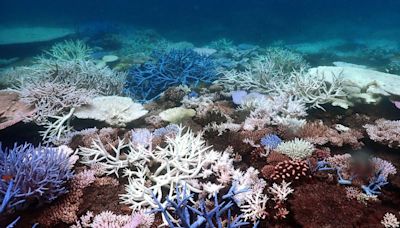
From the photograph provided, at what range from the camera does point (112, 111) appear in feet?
17.2

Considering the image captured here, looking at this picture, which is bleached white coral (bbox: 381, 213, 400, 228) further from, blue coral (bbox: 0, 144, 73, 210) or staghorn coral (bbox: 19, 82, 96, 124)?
staghorn coral (bbox: 19, 82, 96, 124)

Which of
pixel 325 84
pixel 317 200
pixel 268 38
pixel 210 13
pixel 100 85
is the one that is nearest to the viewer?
pixel 317 200

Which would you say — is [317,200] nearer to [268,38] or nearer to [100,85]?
[100,85]

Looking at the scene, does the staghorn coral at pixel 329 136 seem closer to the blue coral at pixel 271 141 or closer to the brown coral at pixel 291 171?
the blue coral at pixel 271 141

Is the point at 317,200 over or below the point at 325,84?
below

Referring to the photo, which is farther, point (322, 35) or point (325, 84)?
point (322, 35)

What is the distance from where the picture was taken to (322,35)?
29.3 meters

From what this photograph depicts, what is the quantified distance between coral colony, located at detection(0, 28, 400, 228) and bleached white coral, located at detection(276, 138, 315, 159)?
14 mm

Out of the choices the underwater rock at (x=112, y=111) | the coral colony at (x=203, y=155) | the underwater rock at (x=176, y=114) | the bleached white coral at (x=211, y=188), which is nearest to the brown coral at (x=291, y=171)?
the coral colony at (x=203, y=155)

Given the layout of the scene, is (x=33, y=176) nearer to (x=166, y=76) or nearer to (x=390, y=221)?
(x=390, y=221)

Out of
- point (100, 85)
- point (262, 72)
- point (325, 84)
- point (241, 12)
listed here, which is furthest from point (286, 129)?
point (241, 12)

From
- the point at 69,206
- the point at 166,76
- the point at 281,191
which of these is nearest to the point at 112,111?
the point at 69,206

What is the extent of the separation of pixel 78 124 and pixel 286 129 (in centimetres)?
390

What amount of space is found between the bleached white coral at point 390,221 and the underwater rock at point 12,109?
221 inches
